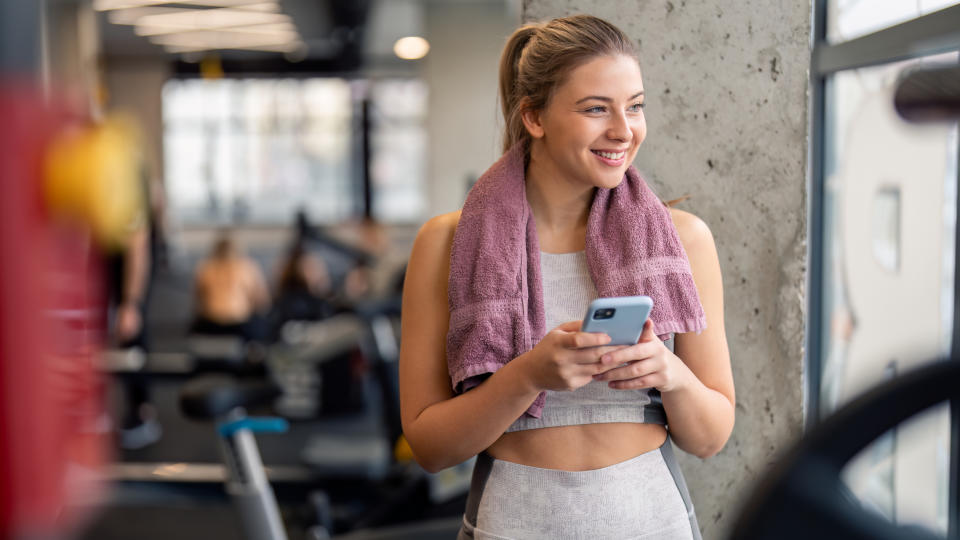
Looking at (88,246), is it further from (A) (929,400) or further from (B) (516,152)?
(B) (516,152)

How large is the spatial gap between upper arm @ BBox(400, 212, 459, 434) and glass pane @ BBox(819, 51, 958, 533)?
1.01 m

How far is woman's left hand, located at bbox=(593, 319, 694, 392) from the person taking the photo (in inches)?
40.2

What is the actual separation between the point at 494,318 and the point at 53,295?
84cm

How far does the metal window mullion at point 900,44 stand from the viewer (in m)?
1.54

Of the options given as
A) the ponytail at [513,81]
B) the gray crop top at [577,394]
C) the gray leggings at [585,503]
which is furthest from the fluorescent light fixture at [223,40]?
the gray leggings at [585,503]

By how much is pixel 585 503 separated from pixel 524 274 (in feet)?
1.02

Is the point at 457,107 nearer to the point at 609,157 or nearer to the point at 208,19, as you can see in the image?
the point at 208,19

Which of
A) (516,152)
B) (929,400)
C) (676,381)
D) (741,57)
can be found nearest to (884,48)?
(741,57)

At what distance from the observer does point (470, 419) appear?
1127 mm

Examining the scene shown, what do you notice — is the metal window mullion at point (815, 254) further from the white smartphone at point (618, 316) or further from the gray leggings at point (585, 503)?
the white smartphone at point (618, 316)

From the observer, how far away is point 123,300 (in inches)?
185

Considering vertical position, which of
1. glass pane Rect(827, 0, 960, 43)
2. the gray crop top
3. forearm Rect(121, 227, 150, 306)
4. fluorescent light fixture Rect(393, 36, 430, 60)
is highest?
fluorescent light fixture Rect(393, 36, 430, 60)

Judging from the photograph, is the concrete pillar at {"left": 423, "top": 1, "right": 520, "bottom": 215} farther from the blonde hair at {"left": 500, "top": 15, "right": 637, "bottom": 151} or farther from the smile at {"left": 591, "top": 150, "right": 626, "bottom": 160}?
the smile at {"left": 591, "top": 150, "right": 626, "bottom": 160}

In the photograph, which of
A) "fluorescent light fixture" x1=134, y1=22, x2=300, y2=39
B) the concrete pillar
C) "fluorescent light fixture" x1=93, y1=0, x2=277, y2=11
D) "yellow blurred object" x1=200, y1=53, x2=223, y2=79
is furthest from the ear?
"yellow blurred object" x1=200, y1=53, x2=223, y2=79
